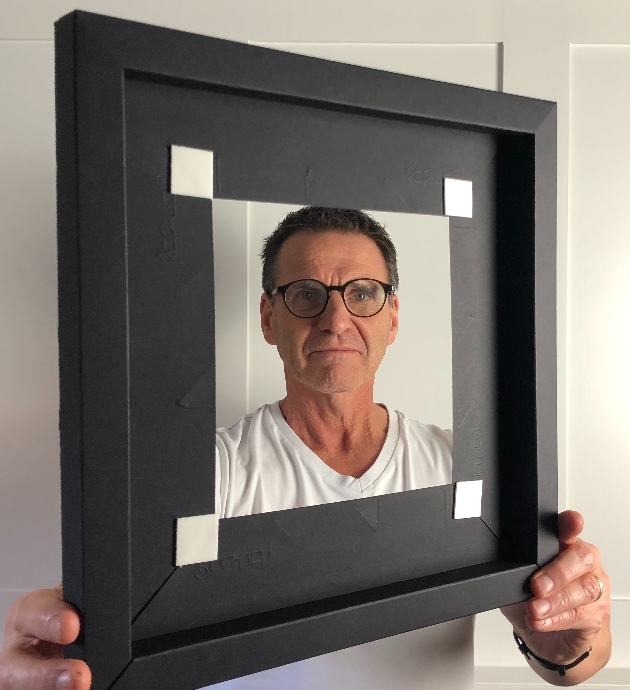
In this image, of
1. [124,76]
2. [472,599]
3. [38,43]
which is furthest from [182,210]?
[38,43]

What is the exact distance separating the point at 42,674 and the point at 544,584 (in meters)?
0.54

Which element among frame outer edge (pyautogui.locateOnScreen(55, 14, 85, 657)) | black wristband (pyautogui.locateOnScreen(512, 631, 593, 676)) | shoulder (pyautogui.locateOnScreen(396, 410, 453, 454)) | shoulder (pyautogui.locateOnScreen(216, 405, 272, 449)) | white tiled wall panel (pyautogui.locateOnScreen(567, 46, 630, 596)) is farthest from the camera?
white tiled wall panel (pyautogui.locateOnScreen(567, 46, 630, 596))

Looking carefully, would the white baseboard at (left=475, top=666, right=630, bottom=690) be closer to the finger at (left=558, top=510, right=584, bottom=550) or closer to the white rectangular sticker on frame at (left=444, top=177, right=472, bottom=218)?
the finger at (left=558, top=510, right=584, bottom=550)

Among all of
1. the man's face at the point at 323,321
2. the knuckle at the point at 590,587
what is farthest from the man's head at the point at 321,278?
the knuckle at the point at 590,587

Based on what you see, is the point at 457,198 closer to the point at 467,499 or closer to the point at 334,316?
the point at 334,316

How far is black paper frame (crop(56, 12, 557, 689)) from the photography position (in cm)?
48

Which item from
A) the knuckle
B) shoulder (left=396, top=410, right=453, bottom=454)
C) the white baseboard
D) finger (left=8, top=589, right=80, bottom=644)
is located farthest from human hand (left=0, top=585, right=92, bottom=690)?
the white baseboard

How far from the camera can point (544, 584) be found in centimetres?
72

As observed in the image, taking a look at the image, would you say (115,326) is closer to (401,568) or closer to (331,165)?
(331,165)

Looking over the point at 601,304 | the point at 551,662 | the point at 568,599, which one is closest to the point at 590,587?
the point at 568,599

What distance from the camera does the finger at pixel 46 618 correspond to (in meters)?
0.48

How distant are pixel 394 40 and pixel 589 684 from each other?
119 centimetres

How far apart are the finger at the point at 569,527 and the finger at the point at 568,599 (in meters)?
0.05

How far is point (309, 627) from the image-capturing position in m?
0.58
